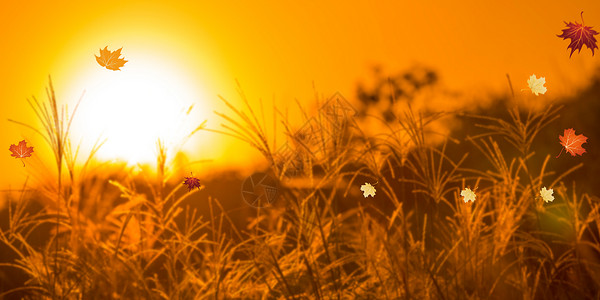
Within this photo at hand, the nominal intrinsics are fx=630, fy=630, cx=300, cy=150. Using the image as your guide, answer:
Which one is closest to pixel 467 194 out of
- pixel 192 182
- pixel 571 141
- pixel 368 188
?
pixel 368 188

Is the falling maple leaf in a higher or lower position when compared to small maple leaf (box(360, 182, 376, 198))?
higher

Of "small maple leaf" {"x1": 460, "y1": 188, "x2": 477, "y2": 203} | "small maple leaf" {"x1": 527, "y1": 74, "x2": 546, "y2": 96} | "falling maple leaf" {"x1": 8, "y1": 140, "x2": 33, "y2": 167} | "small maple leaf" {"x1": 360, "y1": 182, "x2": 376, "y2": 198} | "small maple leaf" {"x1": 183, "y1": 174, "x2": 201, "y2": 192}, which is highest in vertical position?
"small maple leaf" {"x1": 527, "y1": 74, "x2": 546, "y2": 96}

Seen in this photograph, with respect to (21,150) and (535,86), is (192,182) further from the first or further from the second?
(535,86)

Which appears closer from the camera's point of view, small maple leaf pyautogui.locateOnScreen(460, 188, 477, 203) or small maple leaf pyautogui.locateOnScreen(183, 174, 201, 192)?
small maple leaf pyautogui.locateOnScreen(460, 188, 477, 203)

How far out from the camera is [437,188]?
2.58 metres

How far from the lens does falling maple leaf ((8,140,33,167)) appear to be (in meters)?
3.08

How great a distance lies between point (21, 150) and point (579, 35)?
9.47 feet

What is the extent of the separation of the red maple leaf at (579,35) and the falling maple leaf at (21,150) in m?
2.73

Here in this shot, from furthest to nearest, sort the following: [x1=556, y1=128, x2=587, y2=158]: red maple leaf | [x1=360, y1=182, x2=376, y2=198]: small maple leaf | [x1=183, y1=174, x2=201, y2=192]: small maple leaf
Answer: [x1=556, y1=128, x2=587, y2=158]: red maple leaf < [x1=183, y1=174, x2=201, y2=192]: small maple leaf < [x1=360, y1=182, x2=376, y2=198]: small maple leaf

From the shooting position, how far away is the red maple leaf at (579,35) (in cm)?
313

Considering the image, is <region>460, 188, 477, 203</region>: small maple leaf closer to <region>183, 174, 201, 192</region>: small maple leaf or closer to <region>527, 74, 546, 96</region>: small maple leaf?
<region>527, 74, 546, 96</region>: small maple leaf

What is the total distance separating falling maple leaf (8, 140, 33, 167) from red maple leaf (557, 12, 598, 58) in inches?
107


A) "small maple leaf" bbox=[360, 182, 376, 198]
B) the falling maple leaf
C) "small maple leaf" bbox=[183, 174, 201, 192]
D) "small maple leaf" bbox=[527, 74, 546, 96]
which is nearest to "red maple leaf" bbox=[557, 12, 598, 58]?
"small maple leaf" bbox=[527, 74, 546, 96]

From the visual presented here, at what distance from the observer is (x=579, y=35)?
3.24m
